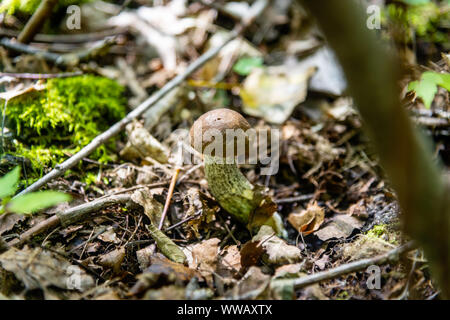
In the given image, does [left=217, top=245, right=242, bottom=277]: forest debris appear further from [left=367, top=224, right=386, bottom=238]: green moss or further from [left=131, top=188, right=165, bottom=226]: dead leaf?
[left=367, top=224, right=386, bottom=238]: green moss

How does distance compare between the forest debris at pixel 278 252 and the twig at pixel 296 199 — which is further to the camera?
the twig at pixel 296 199

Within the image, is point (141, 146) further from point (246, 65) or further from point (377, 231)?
point (377, 231)

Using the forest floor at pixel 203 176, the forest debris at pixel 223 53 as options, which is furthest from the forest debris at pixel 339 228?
the forest debris at pixel 223 53

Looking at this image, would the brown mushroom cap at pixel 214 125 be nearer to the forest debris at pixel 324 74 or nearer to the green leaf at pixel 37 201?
the green leaf at pixel 37 201

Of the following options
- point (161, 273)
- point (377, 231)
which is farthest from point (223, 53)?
point (161, 273)

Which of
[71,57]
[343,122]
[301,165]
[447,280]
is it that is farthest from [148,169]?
[447,280]

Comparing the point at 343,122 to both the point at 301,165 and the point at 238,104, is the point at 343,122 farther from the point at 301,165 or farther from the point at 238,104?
the point at 238,104
